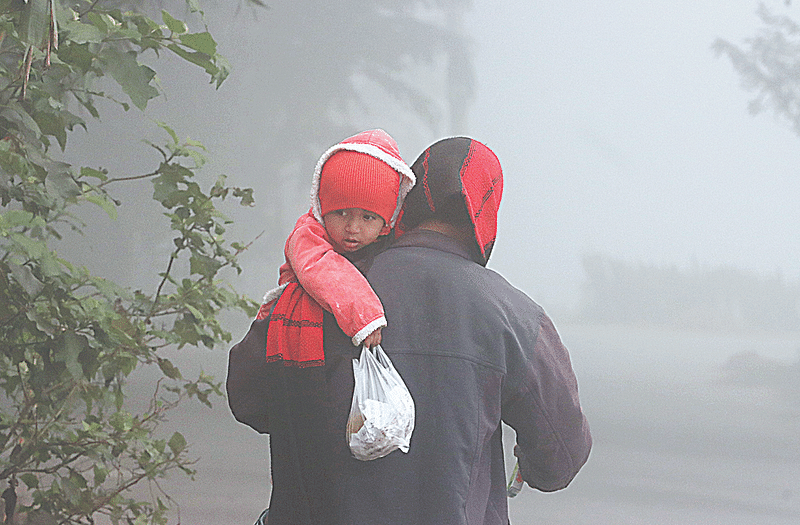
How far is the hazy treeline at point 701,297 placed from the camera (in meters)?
3.84

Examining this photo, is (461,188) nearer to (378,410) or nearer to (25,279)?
(378,410)

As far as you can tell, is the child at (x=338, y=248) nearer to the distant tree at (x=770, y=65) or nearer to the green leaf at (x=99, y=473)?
the green leaf at (x=99, y=473)

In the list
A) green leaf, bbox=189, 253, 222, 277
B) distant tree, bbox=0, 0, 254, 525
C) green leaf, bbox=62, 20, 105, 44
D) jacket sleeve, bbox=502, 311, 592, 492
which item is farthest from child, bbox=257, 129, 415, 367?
green leaf, bbox=189, 253, 222, 277

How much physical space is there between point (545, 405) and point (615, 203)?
10.1 ft

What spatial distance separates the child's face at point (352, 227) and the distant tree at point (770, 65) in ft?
11.1

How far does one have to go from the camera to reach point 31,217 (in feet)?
4.40

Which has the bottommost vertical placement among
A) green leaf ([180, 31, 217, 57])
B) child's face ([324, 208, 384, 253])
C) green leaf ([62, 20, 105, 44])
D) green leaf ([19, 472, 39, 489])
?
green leaf ([19, 472, 39, 489])

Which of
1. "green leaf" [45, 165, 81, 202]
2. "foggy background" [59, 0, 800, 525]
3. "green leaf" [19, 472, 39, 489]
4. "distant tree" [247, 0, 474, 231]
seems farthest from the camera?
"distant tree" [247, 0, 474, 231]

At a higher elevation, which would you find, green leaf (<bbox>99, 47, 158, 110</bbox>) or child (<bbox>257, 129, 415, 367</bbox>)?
green leaf (<bbox>99, 47, 158, 110</bbox>)

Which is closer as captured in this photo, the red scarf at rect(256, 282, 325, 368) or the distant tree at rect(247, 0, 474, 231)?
the red scarf at rect(256, 282, 325, 368)

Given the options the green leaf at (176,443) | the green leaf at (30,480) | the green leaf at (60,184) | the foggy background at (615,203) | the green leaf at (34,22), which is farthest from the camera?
the foggy background at (615,203)

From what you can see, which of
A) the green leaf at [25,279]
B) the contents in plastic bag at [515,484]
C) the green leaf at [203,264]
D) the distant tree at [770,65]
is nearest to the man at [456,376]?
the contents in plastic bag at [515,484]

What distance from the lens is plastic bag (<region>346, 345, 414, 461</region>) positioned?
90 cm

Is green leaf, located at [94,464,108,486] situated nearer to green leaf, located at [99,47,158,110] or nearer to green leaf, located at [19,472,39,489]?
green leaf, located at [19,472,39,489]
